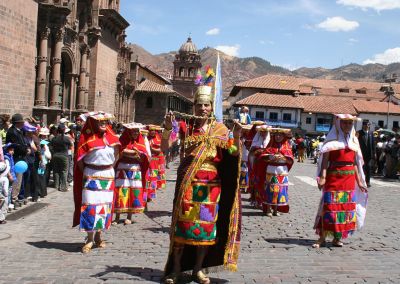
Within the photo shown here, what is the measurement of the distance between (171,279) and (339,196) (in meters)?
3.42

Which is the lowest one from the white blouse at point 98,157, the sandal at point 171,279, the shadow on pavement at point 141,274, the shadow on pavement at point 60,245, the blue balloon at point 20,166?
the shadow on pavement at point 60,245

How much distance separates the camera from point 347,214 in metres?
7.72

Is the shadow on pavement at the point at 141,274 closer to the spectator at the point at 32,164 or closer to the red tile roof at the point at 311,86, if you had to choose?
the spectator at the point at 32,164

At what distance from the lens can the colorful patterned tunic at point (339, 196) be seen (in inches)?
301

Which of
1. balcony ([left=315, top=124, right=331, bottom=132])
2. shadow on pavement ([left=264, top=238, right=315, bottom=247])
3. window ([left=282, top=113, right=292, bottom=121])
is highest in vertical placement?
window ([left=282, top=113, right=292, bottom=121])

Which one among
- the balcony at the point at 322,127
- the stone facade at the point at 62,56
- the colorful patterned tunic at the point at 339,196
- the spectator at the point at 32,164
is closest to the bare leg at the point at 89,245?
the colorful patterned tunic at the point at 339,196

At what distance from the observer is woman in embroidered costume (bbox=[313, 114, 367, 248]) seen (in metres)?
7.63

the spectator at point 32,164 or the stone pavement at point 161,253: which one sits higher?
the spectator at point 32,164

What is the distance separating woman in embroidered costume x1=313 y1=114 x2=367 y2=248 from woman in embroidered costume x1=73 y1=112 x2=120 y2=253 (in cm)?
321

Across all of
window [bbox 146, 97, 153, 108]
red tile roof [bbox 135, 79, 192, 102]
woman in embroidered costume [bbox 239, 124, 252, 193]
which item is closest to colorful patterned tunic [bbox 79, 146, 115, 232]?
woman in embroidered costume [bbox 239, 124, 252, 193]

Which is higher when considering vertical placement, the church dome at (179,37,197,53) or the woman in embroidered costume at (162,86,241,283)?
the church dome at (179,37,197,53)

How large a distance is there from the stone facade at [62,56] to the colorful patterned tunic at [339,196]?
48.3 feet

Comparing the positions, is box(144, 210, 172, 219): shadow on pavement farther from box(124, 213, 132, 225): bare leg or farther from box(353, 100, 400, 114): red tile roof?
box(353, 100, 400, 114): red tile roof

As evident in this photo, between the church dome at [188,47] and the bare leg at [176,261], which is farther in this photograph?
the church dome at [188,47]
